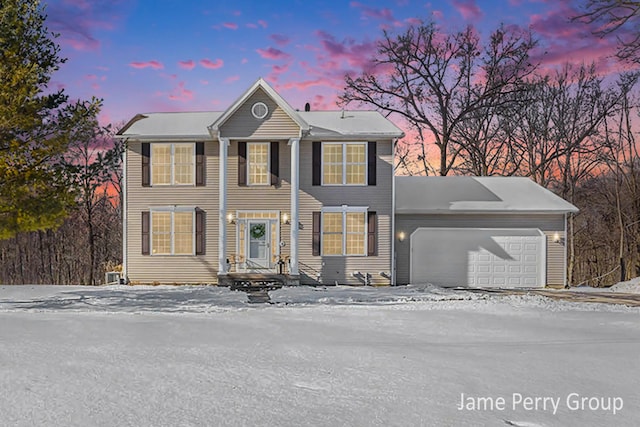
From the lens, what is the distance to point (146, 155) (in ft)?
61.1

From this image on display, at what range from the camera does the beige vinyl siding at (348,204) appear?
1819 centimetres

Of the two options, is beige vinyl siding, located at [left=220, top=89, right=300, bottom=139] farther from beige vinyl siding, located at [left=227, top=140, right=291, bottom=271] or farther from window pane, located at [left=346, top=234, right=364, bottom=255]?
window pane, located at [left=346, top=234, right=364, bottom=255]

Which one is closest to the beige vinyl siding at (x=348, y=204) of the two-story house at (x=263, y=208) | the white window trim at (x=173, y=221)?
the two-story house at (x=263, y=208)

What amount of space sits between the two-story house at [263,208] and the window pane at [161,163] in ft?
0.12

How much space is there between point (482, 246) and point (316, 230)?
20.8ft

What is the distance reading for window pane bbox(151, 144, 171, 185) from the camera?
18.6 m

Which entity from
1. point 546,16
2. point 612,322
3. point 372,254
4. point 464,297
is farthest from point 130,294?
point 546,16

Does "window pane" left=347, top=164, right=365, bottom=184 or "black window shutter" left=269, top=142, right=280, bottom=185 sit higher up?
"black window shutter" left=269, top=142, right=280, bottom=185

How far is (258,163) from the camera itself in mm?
18391

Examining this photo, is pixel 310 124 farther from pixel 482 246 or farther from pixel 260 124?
pixel 482 246

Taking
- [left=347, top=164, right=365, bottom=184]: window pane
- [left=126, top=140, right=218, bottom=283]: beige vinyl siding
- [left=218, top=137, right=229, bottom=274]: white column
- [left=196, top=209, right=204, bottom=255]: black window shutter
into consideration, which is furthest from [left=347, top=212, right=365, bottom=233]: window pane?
[left=196, top=209, right=204, bottom=255]: black window shutter

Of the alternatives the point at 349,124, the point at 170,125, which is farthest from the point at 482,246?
the point at 170,125

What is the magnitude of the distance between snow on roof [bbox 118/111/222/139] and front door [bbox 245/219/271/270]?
146 inches

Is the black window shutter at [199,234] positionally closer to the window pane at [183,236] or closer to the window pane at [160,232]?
the window pane at [183,236]
